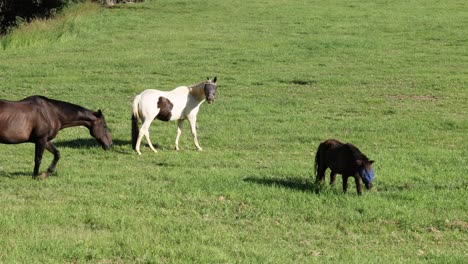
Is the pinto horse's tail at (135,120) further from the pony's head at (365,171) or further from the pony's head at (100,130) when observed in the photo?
the pony's head at (365,171)

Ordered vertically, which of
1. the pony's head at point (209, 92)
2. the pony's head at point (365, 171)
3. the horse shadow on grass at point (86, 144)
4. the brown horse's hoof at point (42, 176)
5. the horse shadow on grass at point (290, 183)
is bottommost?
the horse shadow on grass at point (86, 144)

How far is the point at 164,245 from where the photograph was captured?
7.89 m

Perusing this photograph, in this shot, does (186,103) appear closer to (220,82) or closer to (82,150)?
(82,150)

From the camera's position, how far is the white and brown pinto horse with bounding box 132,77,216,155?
14156 mm

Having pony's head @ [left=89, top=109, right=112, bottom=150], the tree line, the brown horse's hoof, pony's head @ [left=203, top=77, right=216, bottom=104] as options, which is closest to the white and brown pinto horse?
pony's head @ [left=203, top=77, right=216, bottom=104]

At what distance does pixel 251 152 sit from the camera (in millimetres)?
14102

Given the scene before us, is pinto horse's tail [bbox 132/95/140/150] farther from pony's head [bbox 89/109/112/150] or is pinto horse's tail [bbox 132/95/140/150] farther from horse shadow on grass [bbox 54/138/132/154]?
pony's head [bbox 89/109/112/150]

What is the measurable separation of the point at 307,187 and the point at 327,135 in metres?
4.93

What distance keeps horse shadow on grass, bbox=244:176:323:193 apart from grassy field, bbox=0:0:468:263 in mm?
50

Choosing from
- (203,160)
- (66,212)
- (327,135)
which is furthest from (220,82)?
(66,212)

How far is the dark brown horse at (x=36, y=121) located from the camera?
10977 mm

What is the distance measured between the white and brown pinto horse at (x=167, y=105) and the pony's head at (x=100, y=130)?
1117mm

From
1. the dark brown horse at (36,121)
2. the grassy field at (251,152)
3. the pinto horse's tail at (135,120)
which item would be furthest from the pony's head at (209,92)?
the dark brown horse at (36,121)

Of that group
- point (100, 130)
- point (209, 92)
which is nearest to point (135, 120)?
point (100, 130)
